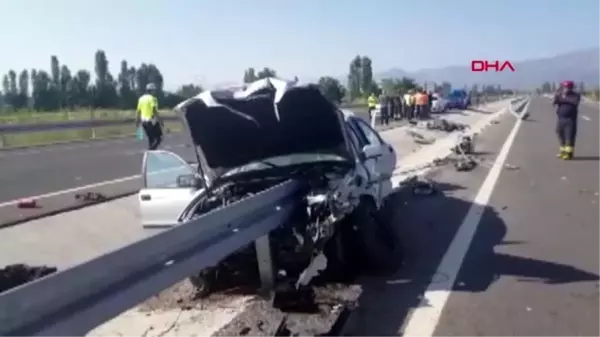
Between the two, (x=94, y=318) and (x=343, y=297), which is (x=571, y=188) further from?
(x=94, y=318)

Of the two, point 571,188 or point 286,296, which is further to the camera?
point 571,188

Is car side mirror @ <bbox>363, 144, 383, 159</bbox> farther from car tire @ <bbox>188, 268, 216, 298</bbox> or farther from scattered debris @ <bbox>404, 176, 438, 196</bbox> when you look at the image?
scattered debris @ <bbox>404, 176, 438, 196</bbox>

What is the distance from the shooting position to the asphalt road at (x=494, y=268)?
5.91 m

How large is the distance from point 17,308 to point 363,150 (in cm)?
581

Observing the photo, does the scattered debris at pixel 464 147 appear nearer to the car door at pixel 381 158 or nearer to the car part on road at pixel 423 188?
the car part on road at pixel 423 188

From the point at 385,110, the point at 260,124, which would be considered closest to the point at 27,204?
the point at 260,124

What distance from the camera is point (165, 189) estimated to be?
318 inches

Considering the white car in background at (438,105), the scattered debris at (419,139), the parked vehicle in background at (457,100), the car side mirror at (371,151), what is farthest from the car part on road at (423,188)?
the parked vehicle in background at (457,100)

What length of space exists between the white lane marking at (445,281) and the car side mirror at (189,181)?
250 centimetres

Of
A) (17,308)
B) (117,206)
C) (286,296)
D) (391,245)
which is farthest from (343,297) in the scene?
(117,206)

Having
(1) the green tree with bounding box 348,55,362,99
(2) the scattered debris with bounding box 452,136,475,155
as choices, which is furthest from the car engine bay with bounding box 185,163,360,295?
(1) the green tree with bounding box 348,55,362,99

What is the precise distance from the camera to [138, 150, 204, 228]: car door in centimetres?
789

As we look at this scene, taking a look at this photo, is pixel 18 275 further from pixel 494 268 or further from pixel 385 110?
pixel 385 110

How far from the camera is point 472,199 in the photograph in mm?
12742
